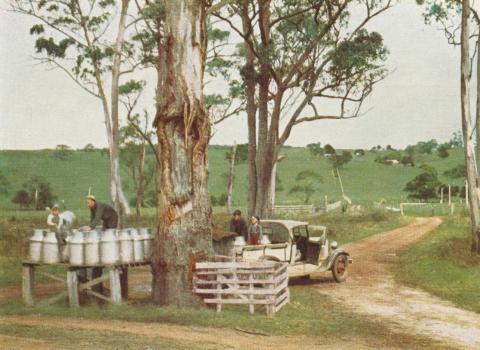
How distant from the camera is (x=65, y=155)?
7606 cm

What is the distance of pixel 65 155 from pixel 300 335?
68271 mm

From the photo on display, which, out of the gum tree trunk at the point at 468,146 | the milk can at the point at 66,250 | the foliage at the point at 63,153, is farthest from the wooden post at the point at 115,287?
the foliage at the point at 63,153

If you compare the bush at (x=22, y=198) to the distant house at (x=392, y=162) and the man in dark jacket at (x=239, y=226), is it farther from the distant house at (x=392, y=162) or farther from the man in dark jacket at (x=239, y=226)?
the distant house at (x=392, y=162)

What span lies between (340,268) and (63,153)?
62648 millimetres

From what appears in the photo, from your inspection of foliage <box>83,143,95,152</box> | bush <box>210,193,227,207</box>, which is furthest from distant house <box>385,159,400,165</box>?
foliage <box>83,143,95,152</box>

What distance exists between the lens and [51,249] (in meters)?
12.9

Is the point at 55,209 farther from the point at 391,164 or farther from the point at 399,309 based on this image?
the point at 391,164

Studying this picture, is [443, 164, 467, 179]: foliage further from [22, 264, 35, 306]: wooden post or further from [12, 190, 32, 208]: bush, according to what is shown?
[22, 264, 35, 306]: wooden post

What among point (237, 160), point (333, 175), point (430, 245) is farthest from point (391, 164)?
point (430, 245)

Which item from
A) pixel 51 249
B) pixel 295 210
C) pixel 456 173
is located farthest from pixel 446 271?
pixel 456 173

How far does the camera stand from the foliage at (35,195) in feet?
199

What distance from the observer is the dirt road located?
11453 mm

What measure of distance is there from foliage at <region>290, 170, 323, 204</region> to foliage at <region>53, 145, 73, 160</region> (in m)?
24.4

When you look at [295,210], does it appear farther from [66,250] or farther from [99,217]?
[66,250]
